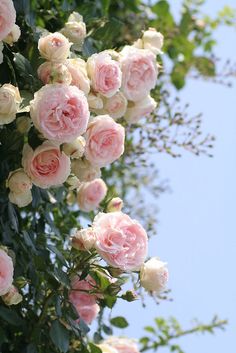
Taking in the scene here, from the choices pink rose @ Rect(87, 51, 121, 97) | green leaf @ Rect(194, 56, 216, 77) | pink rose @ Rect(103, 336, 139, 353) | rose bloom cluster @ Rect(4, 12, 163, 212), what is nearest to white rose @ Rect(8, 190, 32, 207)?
rose bloom cluster @ Rect(4, 12, 163, 212)

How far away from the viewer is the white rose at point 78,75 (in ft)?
4.06

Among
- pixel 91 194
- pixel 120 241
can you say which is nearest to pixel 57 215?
pixel 91 194

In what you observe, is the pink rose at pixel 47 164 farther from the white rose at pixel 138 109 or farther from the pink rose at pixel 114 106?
the white rose at pixel 138 109

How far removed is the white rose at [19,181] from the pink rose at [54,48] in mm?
193

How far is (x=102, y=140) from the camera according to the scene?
4.14 ft

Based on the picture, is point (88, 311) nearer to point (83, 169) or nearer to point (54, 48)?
point (83, 169)

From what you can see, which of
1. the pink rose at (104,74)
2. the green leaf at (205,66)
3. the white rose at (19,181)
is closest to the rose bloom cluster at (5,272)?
the white rose at (19,181)

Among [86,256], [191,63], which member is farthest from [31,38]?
[191,63]

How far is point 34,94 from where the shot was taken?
1200 mm

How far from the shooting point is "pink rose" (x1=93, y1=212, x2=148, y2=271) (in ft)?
3.90

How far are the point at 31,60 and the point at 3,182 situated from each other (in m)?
0.23

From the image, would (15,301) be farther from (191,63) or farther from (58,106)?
(191,63)

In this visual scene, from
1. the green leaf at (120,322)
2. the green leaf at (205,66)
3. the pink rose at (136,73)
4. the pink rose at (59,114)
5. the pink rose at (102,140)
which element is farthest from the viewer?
the green leaf at (205,66)

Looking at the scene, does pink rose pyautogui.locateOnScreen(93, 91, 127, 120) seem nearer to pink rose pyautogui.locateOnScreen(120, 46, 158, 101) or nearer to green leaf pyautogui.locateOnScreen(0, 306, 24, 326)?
pink rose pyautogui.locateOnScreen(120, 46, 158, 101)
